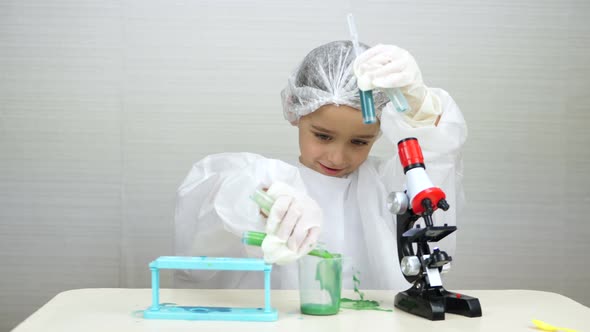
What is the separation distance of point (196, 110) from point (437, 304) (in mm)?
1254

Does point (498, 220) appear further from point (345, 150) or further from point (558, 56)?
point (345, 150)

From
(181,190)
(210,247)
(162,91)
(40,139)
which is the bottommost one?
(210,247)

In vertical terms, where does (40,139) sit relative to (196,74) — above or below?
below

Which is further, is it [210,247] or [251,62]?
[251,62]

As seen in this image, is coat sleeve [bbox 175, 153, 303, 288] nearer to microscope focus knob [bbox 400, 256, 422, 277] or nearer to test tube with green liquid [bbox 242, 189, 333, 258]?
test tube with green liquid [bbox 242, 189, 333, 258]

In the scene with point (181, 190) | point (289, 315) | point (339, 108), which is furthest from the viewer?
point (181, 190)

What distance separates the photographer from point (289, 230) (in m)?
1.15

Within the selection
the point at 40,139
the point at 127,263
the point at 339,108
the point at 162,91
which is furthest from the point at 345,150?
the point at 40,139

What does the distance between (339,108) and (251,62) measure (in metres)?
0.64

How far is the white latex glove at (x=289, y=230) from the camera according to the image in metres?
1.13

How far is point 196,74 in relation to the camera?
7.02 feet

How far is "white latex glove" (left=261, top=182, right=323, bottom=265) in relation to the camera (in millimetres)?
1130

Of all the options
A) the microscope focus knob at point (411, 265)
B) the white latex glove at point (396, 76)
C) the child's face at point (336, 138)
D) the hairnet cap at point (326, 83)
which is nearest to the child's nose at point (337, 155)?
the child's face at point (336, 138)

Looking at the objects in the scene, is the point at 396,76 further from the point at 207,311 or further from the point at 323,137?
the point at 207,311
